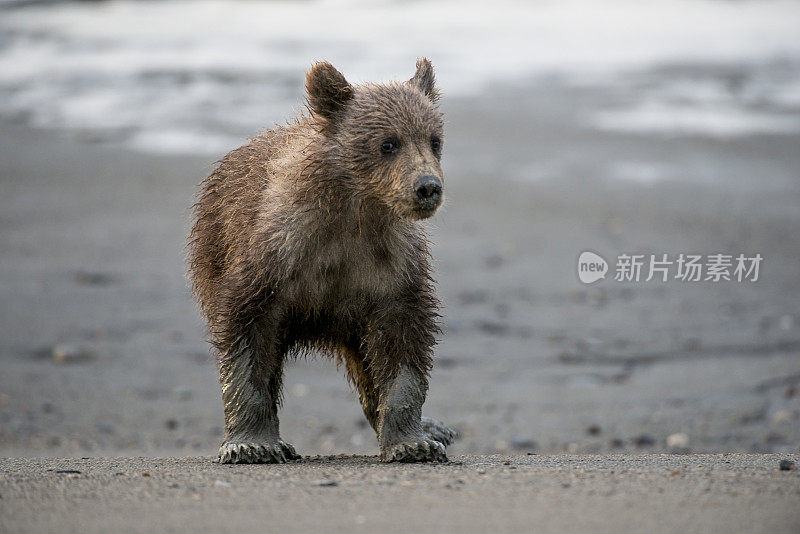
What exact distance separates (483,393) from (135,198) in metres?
7.79


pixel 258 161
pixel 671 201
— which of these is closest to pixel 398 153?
pixel 258 161

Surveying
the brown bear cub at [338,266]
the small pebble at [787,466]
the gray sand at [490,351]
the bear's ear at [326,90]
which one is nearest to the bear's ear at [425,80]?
the brown bear cub at [338,266]

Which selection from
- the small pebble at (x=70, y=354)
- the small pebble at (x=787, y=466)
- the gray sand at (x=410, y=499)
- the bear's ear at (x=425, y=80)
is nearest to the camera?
the gray sand at (x=410, y=499)

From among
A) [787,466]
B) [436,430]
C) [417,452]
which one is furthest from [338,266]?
[787,466]

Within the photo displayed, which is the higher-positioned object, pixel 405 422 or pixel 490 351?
pixel 405 422

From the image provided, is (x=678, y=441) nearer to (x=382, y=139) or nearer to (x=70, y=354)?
(x=382, y=139)

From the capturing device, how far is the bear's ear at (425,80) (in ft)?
22.5

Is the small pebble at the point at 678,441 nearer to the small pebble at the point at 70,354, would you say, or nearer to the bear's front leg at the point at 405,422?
the bear's front leg at the point at 405,422

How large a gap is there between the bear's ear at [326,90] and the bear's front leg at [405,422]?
163cm

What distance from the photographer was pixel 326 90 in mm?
6406

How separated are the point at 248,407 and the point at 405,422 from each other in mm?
968

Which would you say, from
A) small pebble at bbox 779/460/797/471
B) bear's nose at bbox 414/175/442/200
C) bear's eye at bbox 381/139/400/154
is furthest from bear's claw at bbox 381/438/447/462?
small pebble at bbox 779/460/797/471

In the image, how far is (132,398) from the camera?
34.4 ft

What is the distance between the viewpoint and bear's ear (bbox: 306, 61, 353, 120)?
20.9 ft
